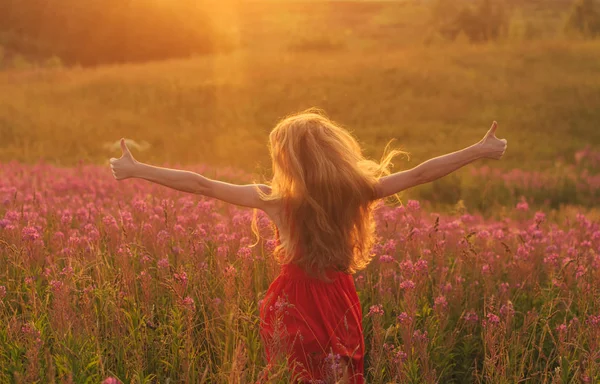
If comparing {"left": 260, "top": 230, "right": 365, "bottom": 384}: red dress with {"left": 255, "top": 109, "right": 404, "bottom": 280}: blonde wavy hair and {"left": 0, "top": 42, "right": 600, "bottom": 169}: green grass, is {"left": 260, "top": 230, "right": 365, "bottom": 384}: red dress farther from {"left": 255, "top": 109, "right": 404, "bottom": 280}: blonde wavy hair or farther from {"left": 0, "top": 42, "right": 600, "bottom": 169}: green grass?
{"left": 0, "top": 42, "right": 600, "bottom": 169}: green grass

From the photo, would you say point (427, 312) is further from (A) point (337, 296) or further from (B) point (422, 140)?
(B) point (422, 140)

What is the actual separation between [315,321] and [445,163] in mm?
1081

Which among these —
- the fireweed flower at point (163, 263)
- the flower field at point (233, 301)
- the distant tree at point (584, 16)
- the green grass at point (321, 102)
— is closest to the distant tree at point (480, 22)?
the distant tree at point (584, 16)

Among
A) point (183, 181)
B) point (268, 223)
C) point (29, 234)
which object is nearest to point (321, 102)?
point (268, 223)

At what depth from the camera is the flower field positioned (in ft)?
10.2

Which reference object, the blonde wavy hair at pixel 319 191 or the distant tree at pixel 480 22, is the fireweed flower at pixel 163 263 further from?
the distant tree at pixel 480 22

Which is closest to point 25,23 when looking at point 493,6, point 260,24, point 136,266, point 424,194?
point 493,6

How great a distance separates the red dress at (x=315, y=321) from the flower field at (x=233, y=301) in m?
0.14

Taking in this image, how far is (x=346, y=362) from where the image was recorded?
342 cm

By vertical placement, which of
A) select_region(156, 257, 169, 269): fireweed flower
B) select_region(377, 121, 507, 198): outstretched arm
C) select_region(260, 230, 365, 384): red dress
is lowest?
select_region(260, 230, 365, 384): red dress

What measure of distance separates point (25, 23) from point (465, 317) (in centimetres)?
3812

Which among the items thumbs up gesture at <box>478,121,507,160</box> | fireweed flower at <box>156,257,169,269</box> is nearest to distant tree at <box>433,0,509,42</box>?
thumbs up gesture at <box>478,121,507,160</box>

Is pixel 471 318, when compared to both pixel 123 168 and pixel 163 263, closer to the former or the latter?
pixel 163 263

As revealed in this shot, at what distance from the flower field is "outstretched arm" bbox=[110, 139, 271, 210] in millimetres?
370
